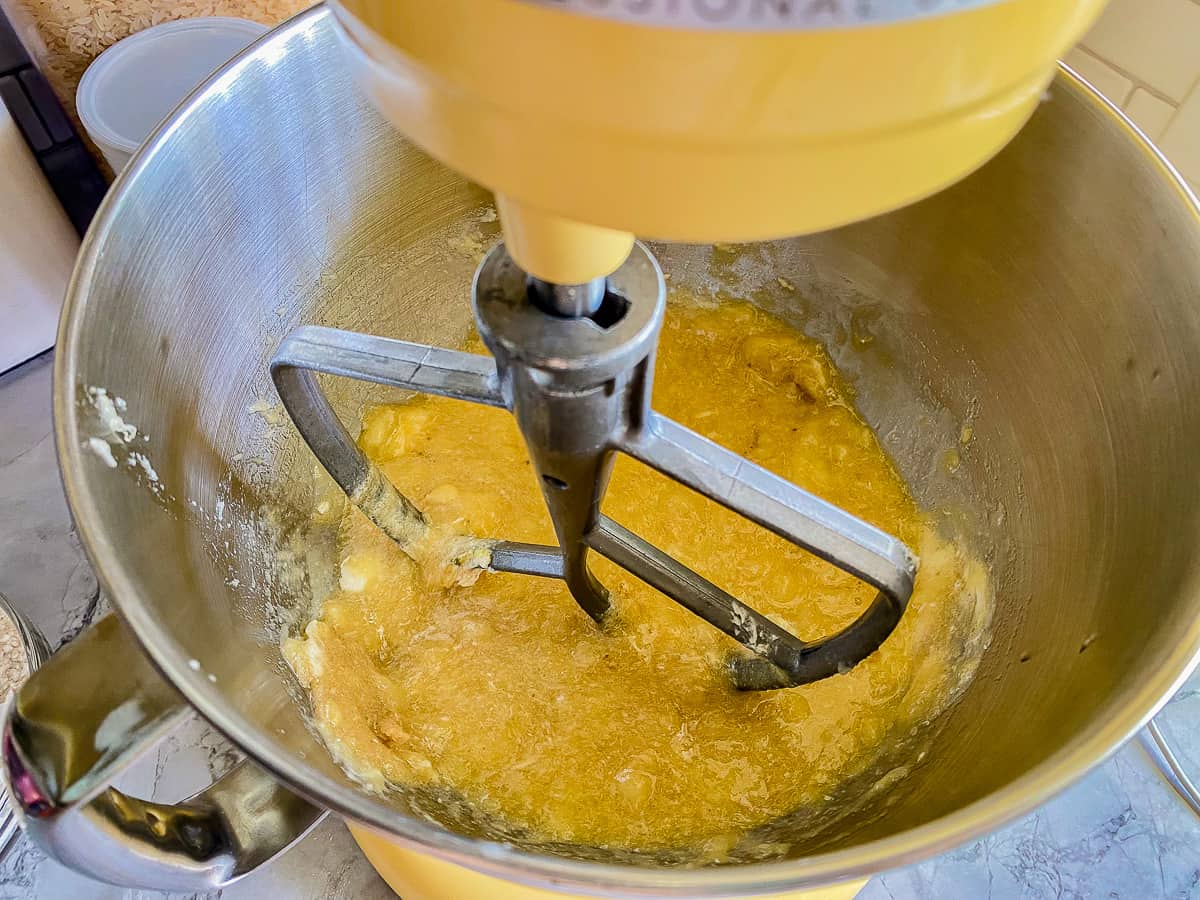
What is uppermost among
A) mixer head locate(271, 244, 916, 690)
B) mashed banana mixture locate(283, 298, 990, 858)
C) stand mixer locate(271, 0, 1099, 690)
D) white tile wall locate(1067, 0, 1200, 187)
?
stand mixer locate(271, 0, 1099, 690)

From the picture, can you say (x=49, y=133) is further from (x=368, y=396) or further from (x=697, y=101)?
(x=697, y=101)

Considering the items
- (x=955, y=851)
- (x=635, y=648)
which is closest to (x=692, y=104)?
(x=635, y=648)

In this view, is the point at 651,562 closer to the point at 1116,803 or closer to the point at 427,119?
the point at 427,119

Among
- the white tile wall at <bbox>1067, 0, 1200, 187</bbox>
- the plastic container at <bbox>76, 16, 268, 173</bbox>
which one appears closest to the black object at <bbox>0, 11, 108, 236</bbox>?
the plastic container at <bbox>76, 16, 268, 173</bbox>

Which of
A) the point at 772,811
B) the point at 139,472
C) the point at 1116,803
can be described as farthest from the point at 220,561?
the point at 1116,803

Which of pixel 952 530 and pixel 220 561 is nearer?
pixel 220 561

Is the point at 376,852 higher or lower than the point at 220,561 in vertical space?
lower

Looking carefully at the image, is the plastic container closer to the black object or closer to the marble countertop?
the black object
